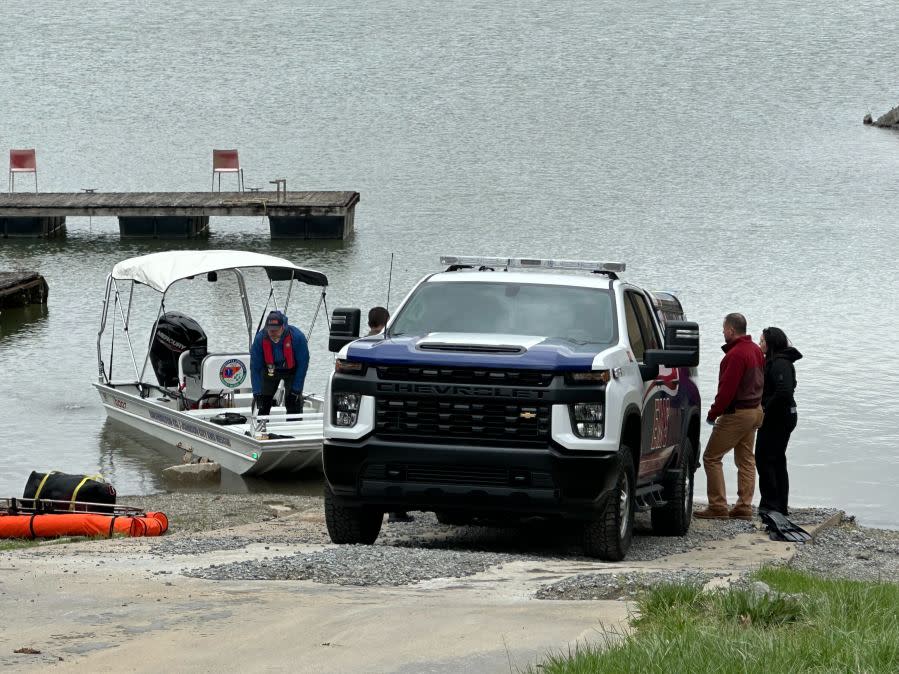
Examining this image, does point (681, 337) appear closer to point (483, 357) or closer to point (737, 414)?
point (483, 357)

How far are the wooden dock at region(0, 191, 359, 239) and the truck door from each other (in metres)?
34.0

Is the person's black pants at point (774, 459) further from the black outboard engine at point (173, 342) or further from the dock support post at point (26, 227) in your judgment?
the dock support post at point (26, 227)

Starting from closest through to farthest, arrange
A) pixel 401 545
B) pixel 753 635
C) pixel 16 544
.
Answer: pixel 753 635, pixel 401 545, pixel 16 544

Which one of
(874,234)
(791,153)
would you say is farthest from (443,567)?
(791,153)

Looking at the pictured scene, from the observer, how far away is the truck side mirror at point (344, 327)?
1131 centimetres

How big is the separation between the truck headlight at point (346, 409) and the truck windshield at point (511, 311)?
916 millimetres

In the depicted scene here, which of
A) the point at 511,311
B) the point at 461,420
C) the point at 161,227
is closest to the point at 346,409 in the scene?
the point at 461,420

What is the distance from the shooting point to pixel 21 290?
33875mm

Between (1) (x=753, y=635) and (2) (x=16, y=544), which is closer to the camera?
(1) (x=753, y=635)

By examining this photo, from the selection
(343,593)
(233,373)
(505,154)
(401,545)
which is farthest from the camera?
(505,154)

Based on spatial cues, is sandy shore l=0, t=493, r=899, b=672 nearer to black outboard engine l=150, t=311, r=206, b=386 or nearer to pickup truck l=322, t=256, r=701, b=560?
pickup truck l=322, t=256, r=701, b=560

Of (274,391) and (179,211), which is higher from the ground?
(179,211)

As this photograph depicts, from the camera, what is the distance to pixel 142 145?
A: 74688 mm

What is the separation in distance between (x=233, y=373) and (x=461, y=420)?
10.7m
